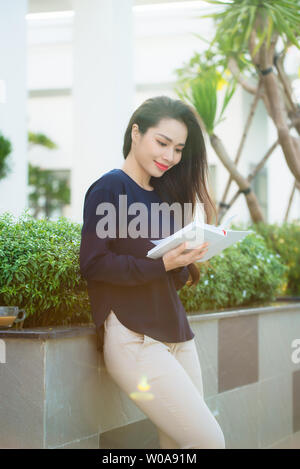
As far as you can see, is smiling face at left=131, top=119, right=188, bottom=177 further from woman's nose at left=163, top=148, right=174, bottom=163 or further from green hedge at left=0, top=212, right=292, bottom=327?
green hedge at left=0, top=212, right=292, bottom=327

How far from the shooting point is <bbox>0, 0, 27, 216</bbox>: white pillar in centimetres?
550

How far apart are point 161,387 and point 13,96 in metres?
4.21

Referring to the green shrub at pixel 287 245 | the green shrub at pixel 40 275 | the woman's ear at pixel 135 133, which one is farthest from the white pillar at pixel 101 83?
the woman's ear at pixel 135 133

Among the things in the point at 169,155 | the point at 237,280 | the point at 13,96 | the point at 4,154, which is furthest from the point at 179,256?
the point at 13,96

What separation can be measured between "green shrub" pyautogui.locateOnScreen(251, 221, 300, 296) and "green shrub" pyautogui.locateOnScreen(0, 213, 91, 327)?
252 centimetres

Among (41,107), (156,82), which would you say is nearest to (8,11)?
(156,82)

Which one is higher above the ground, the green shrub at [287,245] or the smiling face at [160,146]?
the smiling face at [160,146]

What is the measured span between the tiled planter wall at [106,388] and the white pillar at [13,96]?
289 cm

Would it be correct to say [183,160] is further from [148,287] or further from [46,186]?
[46,186]

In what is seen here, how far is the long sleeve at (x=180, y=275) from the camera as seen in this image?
2156mm

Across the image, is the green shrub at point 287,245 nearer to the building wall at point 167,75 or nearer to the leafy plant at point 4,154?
the leafy plant at point 4,154

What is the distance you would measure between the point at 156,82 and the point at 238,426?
909cm

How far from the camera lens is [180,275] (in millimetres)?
2174
